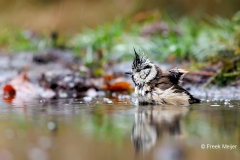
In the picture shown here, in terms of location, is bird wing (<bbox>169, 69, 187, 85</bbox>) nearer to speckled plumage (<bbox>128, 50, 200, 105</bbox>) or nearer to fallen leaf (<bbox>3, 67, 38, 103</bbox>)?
speckled plumage (<bbox>128, 50, 200, 105</bbox>)

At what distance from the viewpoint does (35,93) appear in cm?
711

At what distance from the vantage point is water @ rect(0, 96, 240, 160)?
117 inches

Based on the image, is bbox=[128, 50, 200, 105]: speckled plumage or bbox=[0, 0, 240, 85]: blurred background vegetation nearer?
bbox=[128, 50, 200, 105]: speckled plumage

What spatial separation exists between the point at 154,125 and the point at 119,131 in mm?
305

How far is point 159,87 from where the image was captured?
5043 mm

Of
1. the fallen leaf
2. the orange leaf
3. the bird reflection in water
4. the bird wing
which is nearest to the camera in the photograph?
the bird reflection in water

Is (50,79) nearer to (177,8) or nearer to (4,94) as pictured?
(4,94)

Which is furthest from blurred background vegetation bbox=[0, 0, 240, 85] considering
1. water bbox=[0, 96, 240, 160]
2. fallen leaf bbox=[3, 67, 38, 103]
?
water bbox=[0, 96, 240, 160]

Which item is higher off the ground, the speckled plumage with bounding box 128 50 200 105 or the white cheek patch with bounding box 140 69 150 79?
the white cheek patch with bounding box 140 69 150 79

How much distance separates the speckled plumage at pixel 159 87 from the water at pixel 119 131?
0.45 feet

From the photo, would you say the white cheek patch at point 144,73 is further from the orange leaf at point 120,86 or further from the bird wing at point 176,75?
the orange leaf at point 120,86

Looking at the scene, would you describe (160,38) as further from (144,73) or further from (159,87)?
(159,87)

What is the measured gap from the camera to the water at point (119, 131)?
2.97 meters

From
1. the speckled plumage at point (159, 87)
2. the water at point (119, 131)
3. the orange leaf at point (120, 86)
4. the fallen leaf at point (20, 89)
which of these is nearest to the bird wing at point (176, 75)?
the speckled plumage at point (159, 87)
